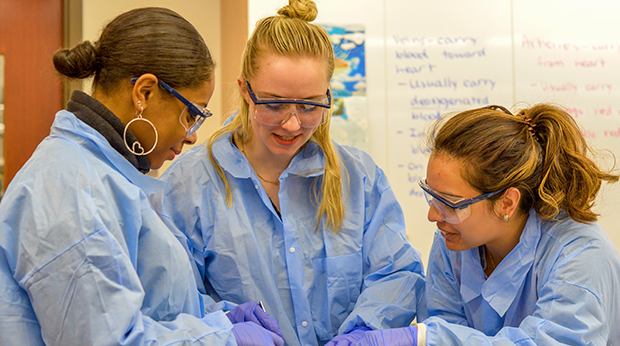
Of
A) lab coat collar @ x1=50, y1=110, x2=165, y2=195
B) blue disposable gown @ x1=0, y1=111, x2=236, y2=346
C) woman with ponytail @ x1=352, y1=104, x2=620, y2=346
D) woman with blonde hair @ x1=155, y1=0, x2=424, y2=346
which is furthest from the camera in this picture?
woman with blonde hair @ x1=155, y1=0, x2=424, y2=346

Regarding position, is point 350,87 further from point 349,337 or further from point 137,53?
point 137,53

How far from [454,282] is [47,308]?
3.35 ft

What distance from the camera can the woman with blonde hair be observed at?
4.43 feet

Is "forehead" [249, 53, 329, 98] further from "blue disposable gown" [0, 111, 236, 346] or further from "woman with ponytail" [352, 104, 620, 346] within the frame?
"blue disposable gown" [0, 111, 236, 346]

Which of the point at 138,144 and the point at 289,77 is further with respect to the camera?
the point at 289,77

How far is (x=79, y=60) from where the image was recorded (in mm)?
1008

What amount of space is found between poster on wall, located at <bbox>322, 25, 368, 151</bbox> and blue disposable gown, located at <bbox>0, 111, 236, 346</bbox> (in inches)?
74.3

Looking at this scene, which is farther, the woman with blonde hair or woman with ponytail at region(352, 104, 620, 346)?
the woman with blonde hair

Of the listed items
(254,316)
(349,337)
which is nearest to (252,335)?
(254,316)

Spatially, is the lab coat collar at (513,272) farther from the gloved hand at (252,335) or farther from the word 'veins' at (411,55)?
the word 'veins' at (411,55)

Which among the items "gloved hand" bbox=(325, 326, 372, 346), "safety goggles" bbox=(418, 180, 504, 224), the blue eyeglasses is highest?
the blue eyeglasses

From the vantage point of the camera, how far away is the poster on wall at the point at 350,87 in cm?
271

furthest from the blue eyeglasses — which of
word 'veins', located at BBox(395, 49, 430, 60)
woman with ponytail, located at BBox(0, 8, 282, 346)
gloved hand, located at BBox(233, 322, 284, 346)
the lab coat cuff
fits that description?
word 'veins', located at BBox(395, 49, 430, 60)

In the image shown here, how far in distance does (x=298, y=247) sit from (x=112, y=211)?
2.13 feet
